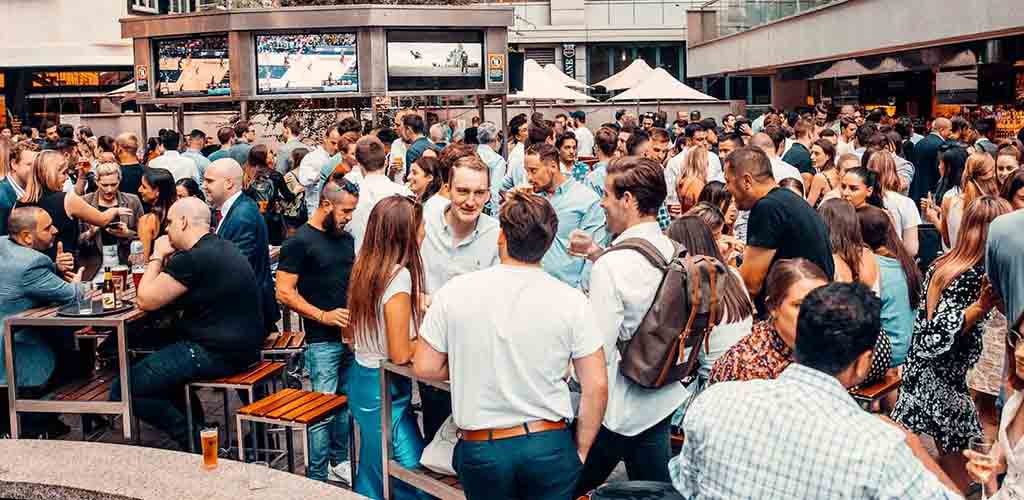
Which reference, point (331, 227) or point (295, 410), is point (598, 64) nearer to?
point (331, 227)

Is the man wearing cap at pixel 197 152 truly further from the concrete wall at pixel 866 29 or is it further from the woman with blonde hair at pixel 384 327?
the concrete wall at pixel 866 29

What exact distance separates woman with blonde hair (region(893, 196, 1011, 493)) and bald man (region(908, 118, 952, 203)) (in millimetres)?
8119

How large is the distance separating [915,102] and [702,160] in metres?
14.1

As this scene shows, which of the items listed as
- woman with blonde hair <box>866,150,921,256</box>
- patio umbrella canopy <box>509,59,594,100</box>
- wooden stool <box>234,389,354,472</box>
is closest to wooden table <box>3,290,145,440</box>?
wooden stool <box>234,389,354,472</box>

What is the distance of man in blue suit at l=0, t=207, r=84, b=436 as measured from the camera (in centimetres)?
746

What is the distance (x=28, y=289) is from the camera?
7.50 metres

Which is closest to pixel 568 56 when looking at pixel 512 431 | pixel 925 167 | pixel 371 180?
pixel 925 167

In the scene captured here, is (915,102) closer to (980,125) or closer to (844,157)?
(980,125)

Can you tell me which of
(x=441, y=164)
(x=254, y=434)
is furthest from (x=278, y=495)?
(x=441, y=164)

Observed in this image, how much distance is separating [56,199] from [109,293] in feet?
7.68

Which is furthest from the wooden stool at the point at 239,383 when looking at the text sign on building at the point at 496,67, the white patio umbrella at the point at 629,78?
the white patio umbrella at the point at 629,78

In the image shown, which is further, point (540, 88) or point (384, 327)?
point (540, 88)

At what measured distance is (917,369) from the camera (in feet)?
20.1

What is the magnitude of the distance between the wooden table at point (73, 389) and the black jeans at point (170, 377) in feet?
0.30
